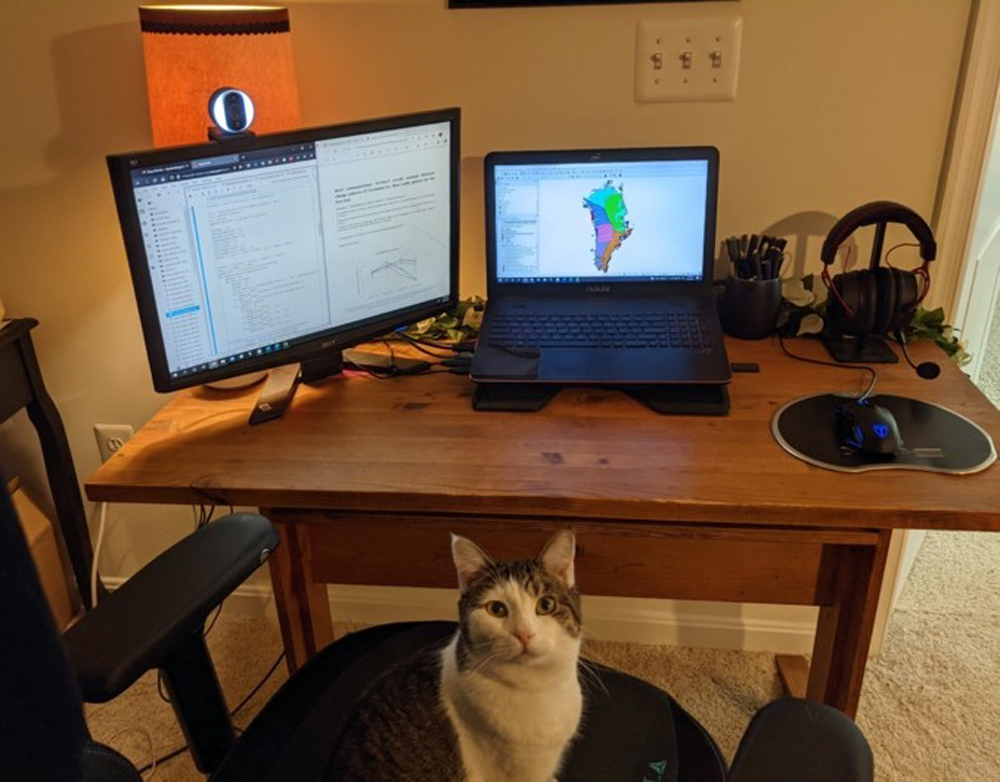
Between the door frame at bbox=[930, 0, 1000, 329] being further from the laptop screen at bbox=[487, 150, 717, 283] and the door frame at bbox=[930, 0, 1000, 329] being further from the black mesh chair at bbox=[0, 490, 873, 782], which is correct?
the black mesh chair at bbox=[0, 490, 873, 782]

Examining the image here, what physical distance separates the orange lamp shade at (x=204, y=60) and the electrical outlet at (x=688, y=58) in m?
0.58

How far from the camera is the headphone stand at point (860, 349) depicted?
1.34 metres

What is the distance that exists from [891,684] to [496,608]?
1.16m

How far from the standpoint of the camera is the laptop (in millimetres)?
1326

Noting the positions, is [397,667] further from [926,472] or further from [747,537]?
[926,472]

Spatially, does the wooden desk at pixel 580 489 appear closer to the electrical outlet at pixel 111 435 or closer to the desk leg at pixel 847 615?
the desk leg at pixel 847 615

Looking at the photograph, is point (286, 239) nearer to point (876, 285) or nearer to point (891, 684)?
point (876, 285)

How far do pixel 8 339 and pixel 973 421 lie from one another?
157 centimetres

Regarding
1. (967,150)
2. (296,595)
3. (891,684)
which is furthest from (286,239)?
(891,684)

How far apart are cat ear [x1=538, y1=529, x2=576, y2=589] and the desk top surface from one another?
7cm

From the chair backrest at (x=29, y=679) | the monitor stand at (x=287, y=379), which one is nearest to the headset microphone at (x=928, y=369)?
the monitor stand at (x=287, y=379)

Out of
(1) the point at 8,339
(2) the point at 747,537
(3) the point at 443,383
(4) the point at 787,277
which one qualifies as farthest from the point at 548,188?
(1) the point at 8,339

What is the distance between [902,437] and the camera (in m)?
1.12

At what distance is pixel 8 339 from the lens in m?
1.58
